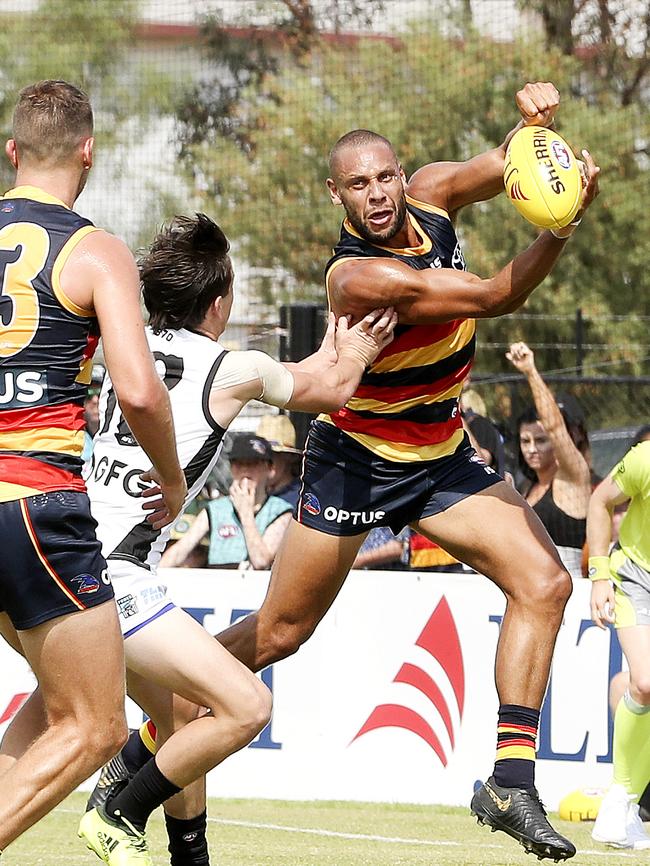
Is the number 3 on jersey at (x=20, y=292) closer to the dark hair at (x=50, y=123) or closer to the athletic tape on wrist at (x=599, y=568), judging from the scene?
the dark hair at (x=50, y=123)

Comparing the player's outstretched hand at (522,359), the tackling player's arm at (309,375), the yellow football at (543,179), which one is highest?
the yellow football at (543,179)

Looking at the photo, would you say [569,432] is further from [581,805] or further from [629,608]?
[581,805]

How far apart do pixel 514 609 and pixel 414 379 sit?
0.98m

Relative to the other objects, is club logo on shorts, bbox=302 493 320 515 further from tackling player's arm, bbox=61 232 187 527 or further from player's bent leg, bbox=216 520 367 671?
tackling player's arm, bbox=61 232 187 527

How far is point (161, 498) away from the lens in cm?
491

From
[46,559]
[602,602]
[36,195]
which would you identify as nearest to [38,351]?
[36,195]

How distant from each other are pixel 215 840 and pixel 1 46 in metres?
17.1

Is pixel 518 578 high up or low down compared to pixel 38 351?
down

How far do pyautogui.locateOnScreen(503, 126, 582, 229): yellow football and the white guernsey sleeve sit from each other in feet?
3.49

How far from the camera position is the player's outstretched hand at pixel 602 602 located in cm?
745

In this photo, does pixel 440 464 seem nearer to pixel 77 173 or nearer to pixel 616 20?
pixel 77 173

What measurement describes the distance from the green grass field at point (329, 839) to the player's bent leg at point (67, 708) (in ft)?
6.60

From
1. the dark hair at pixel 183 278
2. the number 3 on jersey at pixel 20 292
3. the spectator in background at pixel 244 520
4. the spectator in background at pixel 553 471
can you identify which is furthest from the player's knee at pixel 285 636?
the spectator in background at pixel 553 471

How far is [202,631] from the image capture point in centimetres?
486
